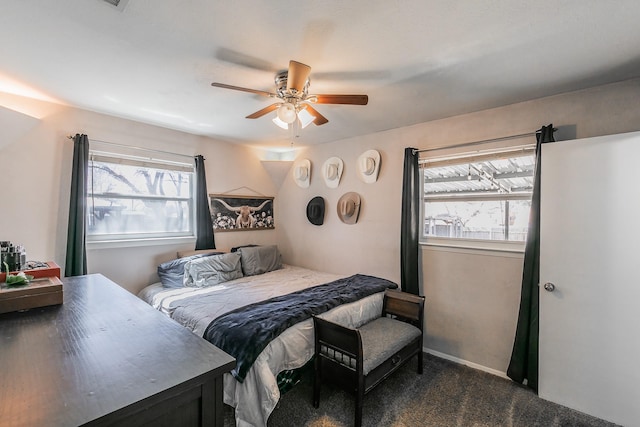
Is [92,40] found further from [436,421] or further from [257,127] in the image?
[436,421]

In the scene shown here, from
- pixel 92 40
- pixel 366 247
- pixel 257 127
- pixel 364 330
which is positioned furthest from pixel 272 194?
pixel 92 40

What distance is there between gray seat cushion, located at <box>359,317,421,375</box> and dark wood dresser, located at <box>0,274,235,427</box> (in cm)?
138

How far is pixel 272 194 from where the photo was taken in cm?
459

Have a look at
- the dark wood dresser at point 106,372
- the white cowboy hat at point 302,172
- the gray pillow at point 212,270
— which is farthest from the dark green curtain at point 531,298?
the gray pillow at point 212,270

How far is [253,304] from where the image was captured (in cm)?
239

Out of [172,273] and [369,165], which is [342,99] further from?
[172,273]

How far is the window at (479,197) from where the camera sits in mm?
2590

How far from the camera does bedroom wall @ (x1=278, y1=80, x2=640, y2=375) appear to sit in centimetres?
229

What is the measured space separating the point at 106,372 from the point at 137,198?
2933 mm

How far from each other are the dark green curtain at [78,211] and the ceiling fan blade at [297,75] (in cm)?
223

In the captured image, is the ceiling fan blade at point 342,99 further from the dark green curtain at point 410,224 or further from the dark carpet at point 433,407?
the dark carpet at point 433,407

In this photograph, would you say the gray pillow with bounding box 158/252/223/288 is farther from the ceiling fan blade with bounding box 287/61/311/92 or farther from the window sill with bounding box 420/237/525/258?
the window sill with bounding box 420/237/525/258

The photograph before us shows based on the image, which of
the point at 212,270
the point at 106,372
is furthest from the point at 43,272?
the point at 212,270

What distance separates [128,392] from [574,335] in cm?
276
